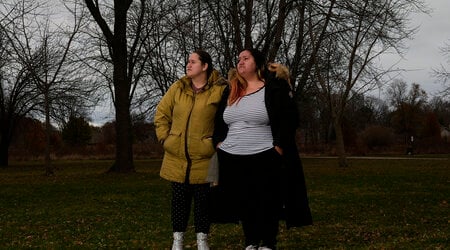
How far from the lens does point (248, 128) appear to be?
5.06 metres

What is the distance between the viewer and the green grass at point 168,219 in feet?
21.7

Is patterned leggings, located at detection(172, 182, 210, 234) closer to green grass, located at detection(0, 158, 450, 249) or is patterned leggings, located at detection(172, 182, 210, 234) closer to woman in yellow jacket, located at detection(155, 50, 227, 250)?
woman in yellow jacket, located at detection(155, 50, 227, 250)

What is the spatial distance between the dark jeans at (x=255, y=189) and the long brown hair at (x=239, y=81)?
545 mm

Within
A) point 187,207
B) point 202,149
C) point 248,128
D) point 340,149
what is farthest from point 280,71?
point 340,149

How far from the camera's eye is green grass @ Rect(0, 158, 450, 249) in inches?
261

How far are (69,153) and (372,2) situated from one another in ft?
135

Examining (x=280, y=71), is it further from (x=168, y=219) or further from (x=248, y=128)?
(x=168, y=219)

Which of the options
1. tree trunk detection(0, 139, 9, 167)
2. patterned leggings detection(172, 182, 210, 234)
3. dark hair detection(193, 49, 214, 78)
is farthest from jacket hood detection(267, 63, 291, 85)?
tree trunk detection(0, 139, 9, 167)

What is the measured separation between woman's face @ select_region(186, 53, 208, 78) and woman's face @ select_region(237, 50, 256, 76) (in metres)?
0.38

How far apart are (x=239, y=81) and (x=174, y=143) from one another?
0.88 meters

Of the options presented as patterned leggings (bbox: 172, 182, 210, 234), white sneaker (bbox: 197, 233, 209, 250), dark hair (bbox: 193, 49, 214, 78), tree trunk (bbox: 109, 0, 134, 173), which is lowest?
white sneaker (bbox: 197, 233, 209, 250)

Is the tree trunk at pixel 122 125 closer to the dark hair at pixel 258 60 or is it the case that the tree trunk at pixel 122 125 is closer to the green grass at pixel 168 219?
the green grass at pixel 168 219

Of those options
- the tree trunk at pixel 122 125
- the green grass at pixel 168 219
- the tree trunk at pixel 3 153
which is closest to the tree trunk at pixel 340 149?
the tree trunk at pixel 122 125

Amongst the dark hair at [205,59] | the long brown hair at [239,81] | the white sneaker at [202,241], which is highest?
the dark hair at [205,59]
